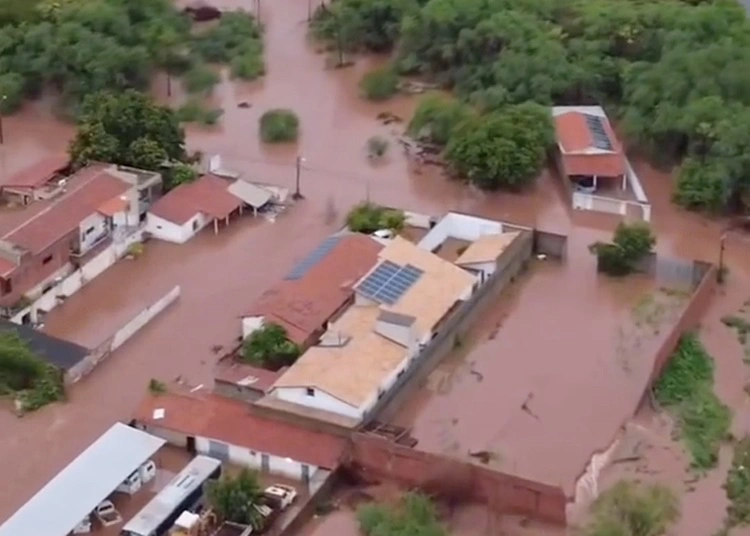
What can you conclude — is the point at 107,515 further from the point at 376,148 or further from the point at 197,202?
the point at 376,148

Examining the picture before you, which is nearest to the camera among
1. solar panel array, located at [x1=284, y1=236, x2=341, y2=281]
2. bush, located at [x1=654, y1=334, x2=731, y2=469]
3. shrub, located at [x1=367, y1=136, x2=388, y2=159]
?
bush, located at [x1=654, y1=334, x2=731, y2=469]

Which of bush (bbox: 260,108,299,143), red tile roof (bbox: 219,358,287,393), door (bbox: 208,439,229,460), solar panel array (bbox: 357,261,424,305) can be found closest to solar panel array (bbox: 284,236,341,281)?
solar panel array (bbox: 357,261,424,305)

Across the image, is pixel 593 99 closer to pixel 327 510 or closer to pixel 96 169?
pixel 96 169

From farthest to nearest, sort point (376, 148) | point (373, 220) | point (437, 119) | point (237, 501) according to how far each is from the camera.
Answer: point (376, 148)
point (437, 119)
point (373, 220)
point (237, 501)

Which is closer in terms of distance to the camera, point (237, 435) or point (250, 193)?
point (237, 435)

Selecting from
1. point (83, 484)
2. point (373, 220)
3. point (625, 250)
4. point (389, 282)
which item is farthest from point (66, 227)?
point (625, 250)

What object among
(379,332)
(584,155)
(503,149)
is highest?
(503,149)

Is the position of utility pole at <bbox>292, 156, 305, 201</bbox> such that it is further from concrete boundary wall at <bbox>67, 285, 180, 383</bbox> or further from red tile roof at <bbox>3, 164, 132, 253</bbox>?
concrete boundary wall at <bbox>67, 285, 180, 383</bbox>

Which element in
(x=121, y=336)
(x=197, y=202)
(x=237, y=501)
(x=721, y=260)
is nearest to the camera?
(x=237, y=501)

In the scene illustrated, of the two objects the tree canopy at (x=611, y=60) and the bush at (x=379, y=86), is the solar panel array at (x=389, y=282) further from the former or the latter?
the bush at (x=379, y=86)
